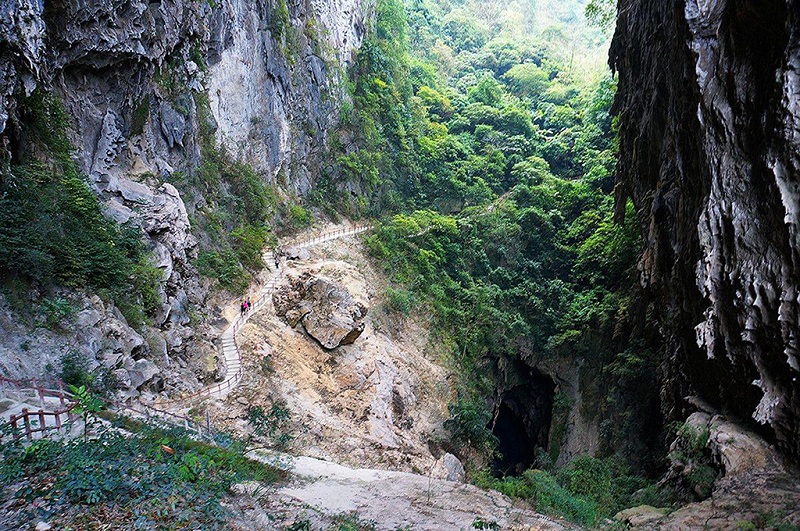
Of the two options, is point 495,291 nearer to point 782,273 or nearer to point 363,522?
point 782,273

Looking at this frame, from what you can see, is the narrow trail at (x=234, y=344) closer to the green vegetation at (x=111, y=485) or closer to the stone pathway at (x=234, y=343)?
the stone pathway at (x=234, y=343)

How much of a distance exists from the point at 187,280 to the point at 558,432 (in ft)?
70.4

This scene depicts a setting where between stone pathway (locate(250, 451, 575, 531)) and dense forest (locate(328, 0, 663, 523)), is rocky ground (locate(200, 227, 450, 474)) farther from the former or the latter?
stone pathway (locate(250, 451, 575, 531))

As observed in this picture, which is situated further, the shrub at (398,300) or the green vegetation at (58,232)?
the shrub at (398,300)

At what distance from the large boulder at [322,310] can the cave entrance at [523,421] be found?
44.6 feet

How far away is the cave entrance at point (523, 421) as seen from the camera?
1115 inches

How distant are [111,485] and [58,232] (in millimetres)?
9021

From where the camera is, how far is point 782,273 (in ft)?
32.9

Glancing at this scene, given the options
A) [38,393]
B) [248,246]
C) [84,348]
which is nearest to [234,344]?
[84,348]

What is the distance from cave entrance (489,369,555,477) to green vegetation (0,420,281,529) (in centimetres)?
2359

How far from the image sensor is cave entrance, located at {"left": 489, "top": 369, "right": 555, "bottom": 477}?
28312 mm

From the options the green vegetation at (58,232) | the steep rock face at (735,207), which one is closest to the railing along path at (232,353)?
the green vegetation at (58,232)

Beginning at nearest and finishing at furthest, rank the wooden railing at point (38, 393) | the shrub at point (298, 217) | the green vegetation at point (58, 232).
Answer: the wooden railing at point (38, 393) < the green vegetation at point (58, 232) < the shrub at point (298, 217)

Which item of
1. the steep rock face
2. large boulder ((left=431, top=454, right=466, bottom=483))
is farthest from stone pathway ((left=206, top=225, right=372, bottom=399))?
the steep rock face
